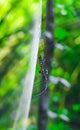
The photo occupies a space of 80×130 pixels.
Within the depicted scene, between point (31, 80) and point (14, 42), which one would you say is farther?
point (14, 42)

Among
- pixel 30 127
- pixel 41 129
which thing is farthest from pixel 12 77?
pixel 30 127

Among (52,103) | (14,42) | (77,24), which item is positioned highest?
(77,24)

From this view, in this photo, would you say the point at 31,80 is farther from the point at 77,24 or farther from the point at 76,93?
the point at 76,93

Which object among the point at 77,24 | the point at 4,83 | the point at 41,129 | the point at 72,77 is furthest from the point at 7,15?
the point at 72,77

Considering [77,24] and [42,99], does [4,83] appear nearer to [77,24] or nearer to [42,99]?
[42,99]

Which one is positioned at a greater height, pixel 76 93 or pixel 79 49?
pixel 79 49

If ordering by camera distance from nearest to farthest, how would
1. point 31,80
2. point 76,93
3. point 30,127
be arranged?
point 31,80, point 30,127, point 76,93

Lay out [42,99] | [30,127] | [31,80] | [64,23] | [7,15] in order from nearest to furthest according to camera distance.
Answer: [31,80], [7,15], [42,99], [64,23], [30,127]

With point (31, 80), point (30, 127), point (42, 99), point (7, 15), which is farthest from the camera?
point (30, 127)

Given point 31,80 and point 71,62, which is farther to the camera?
point 71,62
